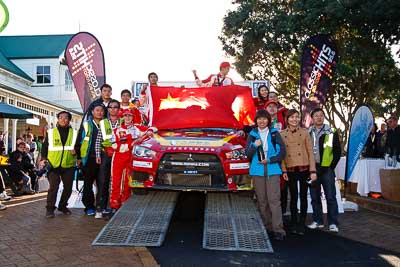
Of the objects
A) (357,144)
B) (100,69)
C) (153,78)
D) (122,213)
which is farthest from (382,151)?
(122,213)

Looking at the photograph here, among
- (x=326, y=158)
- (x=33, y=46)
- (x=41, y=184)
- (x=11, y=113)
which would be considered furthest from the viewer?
(x=33, y=46)

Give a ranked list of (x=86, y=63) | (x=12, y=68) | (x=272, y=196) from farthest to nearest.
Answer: (x=12, y=68), (x=86, y=63), (x=272, y=196)

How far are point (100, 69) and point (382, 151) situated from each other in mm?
8161

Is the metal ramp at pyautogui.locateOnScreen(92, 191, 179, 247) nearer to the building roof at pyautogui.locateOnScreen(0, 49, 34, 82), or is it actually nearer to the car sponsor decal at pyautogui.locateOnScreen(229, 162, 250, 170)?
the car sponsor decal at pyautogui.locateOnScreen(229, 162, 250, 170)

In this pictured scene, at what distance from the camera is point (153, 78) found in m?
9.88

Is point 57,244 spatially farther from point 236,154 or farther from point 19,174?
point 19,174

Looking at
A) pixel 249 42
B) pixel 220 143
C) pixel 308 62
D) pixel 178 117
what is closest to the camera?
pixel 220 143

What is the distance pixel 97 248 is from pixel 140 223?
2.13 feet

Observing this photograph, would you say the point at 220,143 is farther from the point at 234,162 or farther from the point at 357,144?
the point at 357,144

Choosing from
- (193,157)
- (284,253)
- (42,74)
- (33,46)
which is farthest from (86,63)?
(33,46)

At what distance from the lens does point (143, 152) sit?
694 cm

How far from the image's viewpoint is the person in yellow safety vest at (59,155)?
8.02 metres

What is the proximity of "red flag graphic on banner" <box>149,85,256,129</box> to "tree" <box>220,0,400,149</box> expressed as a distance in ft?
17.2

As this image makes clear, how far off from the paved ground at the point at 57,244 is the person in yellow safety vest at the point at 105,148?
0.45m
